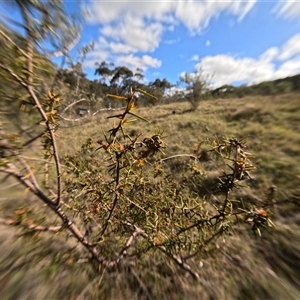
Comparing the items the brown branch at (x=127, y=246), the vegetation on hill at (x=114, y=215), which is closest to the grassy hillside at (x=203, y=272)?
the vegetation on hill at (x=114, y=215)

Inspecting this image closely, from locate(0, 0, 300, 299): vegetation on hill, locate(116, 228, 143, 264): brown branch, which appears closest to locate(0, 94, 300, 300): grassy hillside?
locate(0, 0, 300, 299): vegetation on hill

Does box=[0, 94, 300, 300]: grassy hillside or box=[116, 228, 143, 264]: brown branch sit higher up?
box=[116, 228, 143, 264]: brown branch

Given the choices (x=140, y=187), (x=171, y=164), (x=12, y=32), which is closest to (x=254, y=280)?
(x=140, y=187)

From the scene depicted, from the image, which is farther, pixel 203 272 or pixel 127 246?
pixel 203 272

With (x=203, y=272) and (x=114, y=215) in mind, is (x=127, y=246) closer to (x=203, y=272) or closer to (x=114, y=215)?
(x=114, y=215)

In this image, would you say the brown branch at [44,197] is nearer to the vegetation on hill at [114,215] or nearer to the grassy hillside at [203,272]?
the vegetation on hill at [114,215]

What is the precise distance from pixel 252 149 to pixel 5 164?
6325 millimetres

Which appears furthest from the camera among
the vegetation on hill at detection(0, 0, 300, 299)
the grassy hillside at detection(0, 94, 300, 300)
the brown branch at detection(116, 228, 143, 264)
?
the brown branch at detection(116, 228, 143, 264)

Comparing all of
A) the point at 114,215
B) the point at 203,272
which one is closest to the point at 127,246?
the point at 114,215

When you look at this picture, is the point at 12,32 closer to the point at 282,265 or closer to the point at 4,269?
the point at 4,269

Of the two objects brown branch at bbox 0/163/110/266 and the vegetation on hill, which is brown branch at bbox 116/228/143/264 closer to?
the vegetation on hill

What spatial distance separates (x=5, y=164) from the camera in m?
1.07

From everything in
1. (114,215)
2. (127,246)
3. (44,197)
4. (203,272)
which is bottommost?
(203,272)

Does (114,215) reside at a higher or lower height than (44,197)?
lower
